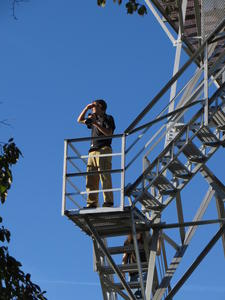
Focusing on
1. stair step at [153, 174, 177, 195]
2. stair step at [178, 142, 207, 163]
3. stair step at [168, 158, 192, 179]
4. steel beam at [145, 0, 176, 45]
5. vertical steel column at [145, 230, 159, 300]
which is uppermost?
steel beam at [145, 0, 176, 45]

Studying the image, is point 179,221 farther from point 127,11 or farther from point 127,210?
point 127,11

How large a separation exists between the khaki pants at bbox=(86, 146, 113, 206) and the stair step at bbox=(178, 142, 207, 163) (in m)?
1.65

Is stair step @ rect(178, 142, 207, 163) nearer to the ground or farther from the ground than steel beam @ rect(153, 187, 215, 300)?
farther from the ground

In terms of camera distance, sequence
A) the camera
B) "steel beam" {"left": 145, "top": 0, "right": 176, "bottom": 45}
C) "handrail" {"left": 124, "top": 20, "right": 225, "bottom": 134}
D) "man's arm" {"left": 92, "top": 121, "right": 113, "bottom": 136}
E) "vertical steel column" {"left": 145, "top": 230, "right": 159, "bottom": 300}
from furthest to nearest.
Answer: "steel beam" {"left": 145, "top": 0, "right": 176, "bottom": 45}, "vertical steel column" {"left": 145, "top": 230, "right": 159, "bottom": 300}, "handrail" {"left": 124, "top": 20, "right": 225, "bottom": 134}, the camera, "man's arm" {"left": 92, "top": 121, "right": 113, "bottom": 136}

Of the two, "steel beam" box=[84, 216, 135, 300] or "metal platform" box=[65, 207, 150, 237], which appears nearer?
"metal platform" box=[65, 207, 150, 237]

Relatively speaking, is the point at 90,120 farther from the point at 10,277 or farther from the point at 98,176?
the point at 10,277

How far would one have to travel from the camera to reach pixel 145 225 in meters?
18.9

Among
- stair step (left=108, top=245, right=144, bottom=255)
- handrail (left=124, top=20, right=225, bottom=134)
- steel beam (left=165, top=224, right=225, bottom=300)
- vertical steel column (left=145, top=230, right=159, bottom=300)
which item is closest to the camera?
handrail (left=124, top=20, right=225, bottom=134)


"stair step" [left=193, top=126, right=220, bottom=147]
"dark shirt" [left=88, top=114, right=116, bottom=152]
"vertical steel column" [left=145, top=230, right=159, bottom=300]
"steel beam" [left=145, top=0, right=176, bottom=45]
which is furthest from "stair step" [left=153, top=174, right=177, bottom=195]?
"steel beam" [left=145, top=0, right=176, bottom=45]

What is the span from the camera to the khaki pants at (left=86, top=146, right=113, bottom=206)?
17391 mm

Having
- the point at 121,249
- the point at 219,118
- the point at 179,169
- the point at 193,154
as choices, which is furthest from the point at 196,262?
the point at 219,118

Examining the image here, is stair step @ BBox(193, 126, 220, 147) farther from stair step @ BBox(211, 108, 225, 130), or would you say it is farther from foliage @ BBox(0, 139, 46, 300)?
foliage @ BBox(0, 139, 46, 300)

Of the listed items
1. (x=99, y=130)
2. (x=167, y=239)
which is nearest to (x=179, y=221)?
(x=167, y=239)

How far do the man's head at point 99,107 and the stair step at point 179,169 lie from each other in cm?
169
